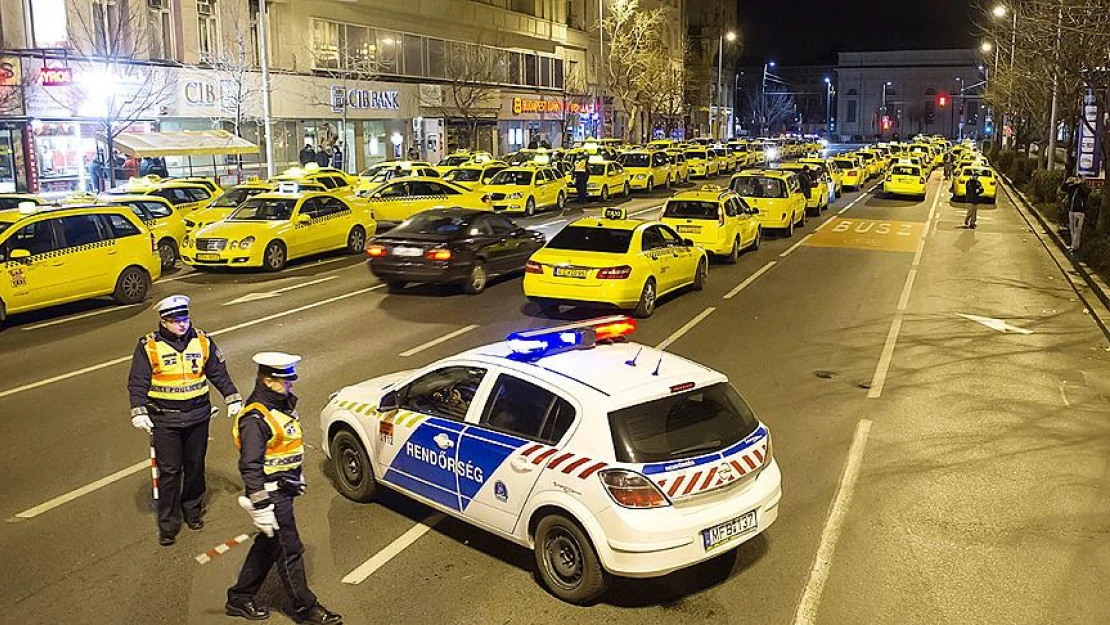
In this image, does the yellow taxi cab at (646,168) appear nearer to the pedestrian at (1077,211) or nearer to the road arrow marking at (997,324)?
the pedestrian at (1077,211)

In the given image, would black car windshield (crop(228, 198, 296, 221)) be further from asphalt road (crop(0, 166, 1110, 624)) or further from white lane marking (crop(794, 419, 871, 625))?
white lane marking (crop(794, 419, 871, 625))

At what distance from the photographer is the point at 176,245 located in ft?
71.8

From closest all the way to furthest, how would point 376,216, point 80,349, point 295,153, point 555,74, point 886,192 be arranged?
1. point 80,349
2. point 376,216
3. point 886,192
4. point 295,153
5. point 555,74

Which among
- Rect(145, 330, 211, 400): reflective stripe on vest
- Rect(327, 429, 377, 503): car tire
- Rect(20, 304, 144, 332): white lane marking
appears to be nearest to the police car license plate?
Rect(327, 429, 377, 503): car tire

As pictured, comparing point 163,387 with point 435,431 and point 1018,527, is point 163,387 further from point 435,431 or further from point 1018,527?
point 1018,527

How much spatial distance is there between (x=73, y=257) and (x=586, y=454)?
12685mm

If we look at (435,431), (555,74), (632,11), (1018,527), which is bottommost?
(1018,527)

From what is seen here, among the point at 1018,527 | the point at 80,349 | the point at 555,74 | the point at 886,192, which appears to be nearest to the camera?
the point at 1018,527

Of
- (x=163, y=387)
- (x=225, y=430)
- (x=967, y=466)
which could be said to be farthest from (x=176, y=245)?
(x=967, y=466)

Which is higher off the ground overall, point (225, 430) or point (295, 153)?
point (295, 153)

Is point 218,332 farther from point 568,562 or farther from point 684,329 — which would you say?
point 568,562

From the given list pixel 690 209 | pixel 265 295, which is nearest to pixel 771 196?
pixel 690 209

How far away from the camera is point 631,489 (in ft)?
19.8

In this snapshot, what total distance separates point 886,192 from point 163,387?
38.4 meters
